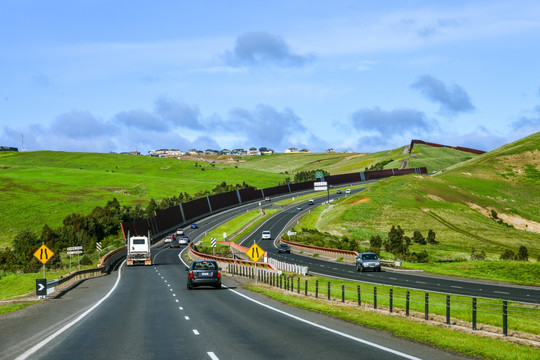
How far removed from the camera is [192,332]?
20016 millimetres

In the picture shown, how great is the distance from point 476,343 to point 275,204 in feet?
453

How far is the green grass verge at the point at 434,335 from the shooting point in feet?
50.5

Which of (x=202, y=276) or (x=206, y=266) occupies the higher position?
(x=206, y=266)

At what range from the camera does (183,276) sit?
183 ft

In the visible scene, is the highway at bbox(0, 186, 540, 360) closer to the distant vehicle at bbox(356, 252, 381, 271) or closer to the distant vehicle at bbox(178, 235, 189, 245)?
the distant vehicle at bbox(356, 252, 381, 271)

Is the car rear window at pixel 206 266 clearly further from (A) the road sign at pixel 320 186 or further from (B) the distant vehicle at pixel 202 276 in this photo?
(A) the road sign at pixel 320 186

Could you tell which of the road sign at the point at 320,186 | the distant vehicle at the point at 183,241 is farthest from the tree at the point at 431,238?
the road sign at the point at 320,186

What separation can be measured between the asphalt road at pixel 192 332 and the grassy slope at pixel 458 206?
60207 millimetres

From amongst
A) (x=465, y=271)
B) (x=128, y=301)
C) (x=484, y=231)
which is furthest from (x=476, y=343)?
(x=484, y=231)

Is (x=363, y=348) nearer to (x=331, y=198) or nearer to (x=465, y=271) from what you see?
(x=465, y=271)

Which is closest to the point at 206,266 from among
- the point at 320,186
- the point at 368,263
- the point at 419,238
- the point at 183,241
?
the point at 368,263

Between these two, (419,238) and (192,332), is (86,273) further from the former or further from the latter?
(419,238)

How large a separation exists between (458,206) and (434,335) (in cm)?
10798

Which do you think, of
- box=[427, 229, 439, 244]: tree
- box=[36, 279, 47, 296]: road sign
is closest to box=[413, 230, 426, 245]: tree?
box=[427, 229, 439, 244]: tree
